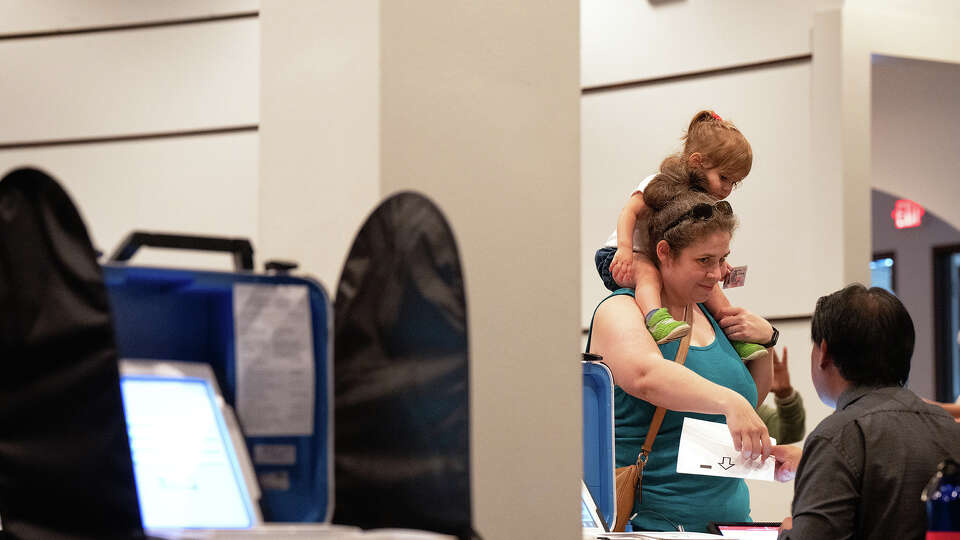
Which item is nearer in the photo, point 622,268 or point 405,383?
point 405,383

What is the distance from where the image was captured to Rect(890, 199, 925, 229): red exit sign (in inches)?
378

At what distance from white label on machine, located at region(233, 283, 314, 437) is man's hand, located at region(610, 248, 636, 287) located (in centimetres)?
134

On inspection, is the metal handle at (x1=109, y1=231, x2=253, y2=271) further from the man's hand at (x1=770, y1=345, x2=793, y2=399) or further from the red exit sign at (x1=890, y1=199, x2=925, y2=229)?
the red exit sign at (x1=890, y1=199, x2=925, y2=229)

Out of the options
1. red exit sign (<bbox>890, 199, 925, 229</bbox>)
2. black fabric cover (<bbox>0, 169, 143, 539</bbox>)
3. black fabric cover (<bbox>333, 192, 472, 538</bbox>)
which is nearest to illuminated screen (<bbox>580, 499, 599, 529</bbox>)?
black fabric cover (<bbox>333, 192, 472, 538</bbox>)

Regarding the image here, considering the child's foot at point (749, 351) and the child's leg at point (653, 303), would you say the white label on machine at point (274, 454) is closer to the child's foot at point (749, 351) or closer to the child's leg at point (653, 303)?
the child's leg at point (653, 303)

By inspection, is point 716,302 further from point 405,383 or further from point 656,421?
point 405,383

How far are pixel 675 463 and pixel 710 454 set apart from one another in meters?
0.18

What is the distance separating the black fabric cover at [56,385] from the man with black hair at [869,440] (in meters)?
1.36

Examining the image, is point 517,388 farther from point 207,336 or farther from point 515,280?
point 207,336

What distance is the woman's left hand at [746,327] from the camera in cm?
255

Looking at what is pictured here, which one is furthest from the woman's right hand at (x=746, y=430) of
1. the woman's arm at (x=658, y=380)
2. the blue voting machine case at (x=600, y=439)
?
the blue voting machine case at (x=600, y=439)

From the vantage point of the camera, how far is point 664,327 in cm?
227

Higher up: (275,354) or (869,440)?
(275,354)

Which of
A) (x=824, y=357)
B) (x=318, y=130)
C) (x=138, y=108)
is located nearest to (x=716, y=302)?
(x=824, y=357)
